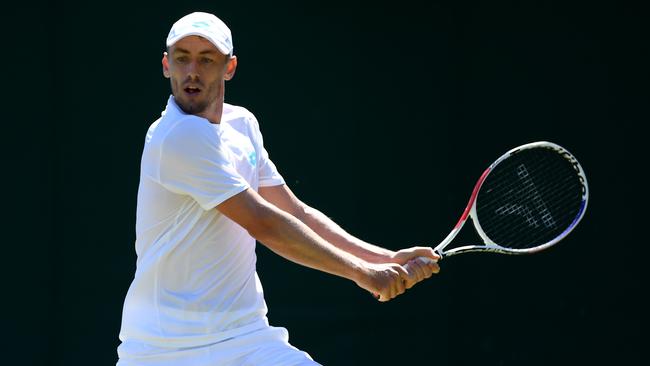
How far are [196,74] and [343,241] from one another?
0.86 m

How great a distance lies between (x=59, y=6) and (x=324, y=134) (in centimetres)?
139

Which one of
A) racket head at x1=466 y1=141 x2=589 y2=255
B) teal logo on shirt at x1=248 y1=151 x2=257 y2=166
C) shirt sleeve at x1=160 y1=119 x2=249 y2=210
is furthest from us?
racket head at x1=466 y1=141 x2=589 y2=255

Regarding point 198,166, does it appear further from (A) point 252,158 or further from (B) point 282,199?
(B) point 282,199

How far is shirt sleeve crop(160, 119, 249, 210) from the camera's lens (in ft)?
11.5

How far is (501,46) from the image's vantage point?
584 cm

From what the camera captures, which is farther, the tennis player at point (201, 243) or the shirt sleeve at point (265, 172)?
the shirt sleeve at point (265, 172)

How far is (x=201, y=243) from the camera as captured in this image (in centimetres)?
360

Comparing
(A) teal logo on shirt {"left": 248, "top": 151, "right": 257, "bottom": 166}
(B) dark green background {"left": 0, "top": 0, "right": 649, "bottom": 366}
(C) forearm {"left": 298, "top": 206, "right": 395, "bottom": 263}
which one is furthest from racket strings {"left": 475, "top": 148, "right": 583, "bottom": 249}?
(A) teal logo on shirt {"left": 248, "top": 151, "right": 257, "bottom": 166}

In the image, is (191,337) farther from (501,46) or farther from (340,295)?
(501,46)

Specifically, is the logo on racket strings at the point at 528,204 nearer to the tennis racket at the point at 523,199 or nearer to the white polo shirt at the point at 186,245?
the tennis racket at the point at 523,199

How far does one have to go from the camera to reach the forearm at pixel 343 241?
410cm

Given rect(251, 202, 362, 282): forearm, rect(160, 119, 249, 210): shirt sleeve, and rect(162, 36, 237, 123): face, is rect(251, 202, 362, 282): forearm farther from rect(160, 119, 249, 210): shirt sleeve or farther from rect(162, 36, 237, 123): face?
rect(162, 36, 237, 123): face

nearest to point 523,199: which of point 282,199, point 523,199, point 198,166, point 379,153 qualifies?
point 523,199

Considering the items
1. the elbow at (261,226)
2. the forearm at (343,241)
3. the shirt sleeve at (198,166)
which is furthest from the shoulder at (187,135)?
the forearm at (343,241)
